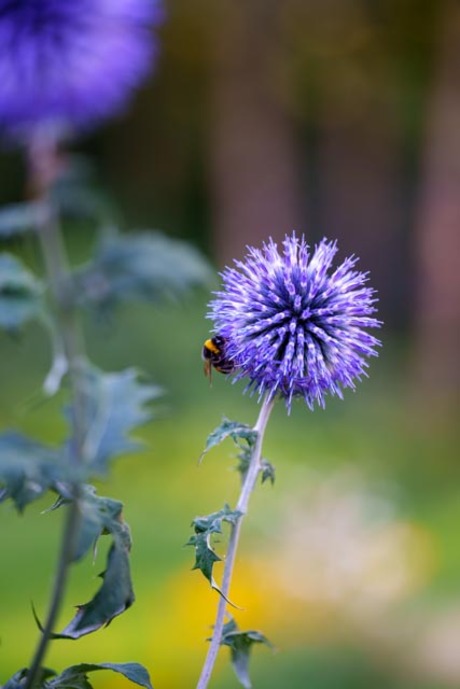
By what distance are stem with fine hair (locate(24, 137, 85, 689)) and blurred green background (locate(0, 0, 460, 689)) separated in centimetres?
13

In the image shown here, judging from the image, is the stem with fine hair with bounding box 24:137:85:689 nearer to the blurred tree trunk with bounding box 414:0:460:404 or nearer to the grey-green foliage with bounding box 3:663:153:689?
the grey-green foliage with bounding box 3:663:153:689

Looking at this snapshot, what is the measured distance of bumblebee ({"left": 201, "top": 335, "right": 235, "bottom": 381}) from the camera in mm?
1264

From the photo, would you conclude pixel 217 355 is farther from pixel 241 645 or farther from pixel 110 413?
pixel 241 645

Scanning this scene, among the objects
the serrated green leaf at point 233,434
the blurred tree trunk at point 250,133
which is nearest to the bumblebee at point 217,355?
the serrated green leaf at point 233,434

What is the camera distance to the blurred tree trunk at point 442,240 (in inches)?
330

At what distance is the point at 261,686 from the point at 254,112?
20.9 ft

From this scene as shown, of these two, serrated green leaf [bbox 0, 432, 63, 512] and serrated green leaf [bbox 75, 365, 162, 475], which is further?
serrated green leaf [bbox 75, 365, 162, 475]

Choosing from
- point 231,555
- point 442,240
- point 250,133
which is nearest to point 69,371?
point 231,555

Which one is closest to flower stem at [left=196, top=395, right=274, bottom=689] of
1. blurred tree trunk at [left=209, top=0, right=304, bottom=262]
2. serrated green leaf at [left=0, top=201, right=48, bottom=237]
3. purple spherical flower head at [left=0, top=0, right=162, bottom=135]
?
serrated green leaf at [left=0, top=201, right=48, bottom=237]

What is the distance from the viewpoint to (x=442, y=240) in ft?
27.2

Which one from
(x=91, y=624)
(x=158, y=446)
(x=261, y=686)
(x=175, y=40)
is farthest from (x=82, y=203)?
(x=175, y=40)

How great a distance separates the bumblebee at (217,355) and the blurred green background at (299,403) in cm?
11

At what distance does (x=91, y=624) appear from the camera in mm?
1048

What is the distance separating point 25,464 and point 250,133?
337 inches
